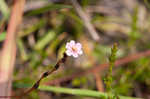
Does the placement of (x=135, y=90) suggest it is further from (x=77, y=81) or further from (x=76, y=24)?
(x=76, y=24)

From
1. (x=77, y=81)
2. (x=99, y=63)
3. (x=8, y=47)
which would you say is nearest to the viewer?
(x=8, y=47)

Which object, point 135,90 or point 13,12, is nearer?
point 13,12

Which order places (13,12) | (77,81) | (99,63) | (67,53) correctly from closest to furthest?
(67,53), (13,12), (77,81), (99,63)

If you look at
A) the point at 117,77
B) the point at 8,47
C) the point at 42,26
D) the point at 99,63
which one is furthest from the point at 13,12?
the point at 117,77

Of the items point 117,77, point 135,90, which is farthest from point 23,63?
point 135,90

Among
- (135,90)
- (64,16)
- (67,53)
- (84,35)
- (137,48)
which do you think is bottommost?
(135,90)

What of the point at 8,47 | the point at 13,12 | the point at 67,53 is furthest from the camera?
the point at 13,12

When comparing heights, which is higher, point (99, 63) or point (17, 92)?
point (99, 63)

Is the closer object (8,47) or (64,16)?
(8,47)

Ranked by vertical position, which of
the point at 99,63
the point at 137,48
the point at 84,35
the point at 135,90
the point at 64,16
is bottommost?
the point at 135,90

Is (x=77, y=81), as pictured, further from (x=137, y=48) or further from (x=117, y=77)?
(x=137, y=48)
